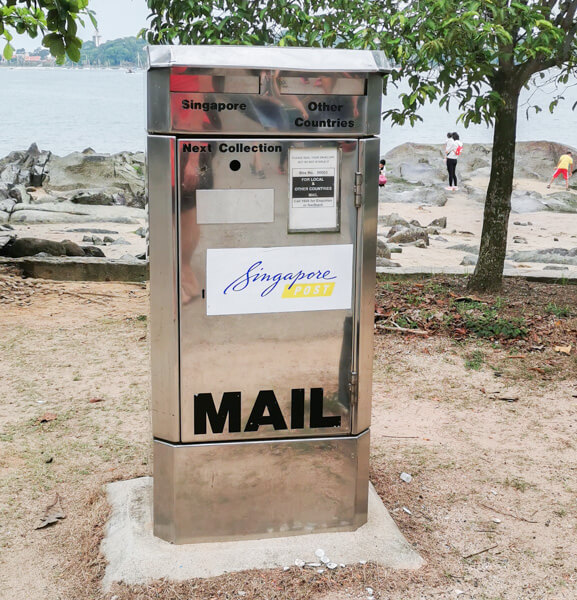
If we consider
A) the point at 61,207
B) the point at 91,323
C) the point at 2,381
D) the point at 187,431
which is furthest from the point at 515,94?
the point at 61,207

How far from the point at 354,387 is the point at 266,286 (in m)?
0.58

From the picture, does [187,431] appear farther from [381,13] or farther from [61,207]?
[61,207]

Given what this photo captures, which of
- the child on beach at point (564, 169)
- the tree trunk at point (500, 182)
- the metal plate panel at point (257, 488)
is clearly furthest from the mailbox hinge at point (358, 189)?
the child on beach at point (564, 169)

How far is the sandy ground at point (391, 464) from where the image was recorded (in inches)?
136

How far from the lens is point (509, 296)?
830 cm

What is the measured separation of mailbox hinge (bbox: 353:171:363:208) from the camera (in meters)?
3.34

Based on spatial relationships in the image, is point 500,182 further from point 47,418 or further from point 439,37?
point 47,418

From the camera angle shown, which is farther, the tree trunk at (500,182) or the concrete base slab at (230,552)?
the tree trunk at (500,182)

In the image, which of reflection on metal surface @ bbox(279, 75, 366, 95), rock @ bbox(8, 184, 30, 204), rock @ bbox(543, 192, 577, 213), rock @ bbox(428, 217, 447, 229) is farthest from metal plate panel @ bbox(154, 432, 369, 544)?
rock @ bbox(543, 192, 577, 213)

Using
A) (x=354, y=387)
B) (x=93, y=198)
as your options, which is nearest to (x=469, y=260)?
(x=354, y=387)

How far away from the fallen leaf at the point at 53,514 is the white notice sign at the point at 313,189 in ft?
6.24

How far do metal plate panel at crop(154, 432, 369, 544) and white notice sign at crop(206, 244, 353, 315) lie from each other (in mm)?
594

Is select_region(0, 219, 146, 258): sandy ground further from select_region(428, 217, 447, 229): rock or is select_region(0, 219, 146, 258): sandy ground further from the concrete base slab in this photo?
the concrete base slab

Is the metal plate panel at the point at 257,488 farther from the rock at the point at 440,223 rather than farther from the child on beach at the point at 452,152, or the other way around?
the child on beach at the point at 452,152
